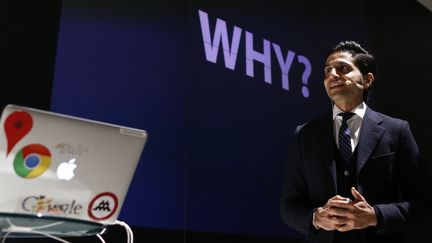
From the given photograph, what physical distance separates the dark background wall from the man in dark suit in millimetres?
1228

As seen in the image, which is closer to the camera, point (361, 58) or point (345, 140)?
point (345, 140)

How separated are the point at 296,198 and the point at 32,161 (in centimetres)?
100

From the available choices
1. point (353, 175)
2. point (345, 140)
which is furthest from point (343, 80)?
point (353, 175)

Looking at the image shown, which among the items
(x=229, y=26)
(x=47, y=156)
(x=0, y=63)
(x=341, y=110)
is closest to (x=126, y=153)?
(x=47, y=156)

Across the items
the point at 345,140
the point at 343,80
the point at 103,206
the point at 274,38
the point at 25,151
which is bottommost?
the point at 103,206

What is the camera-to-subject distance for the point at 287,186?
1864 millimetres

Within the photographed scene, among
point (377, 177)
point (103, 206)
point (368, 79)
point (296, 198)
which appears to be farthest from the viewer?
point (368, 79)

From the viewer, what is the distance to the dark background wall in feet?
8.11

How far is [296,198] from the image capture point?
1819 mm

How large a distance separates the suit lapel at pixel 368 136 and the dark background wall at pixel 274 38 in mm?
1425

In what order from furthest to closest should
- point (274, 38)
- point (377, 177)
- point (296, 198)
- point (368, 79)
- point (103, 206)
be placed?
point (274, 38) → point (368, 79) → point (296, 198) → point (377, 177) → point (103, 206)

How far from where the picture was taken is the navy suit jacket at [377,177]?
1.64 metres

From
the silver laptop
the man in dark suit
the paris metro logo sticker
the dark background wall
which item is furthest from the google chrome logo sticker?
the dark background wall

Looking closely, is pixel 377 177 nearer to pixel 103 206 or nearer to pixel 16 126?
pixel 103 206
